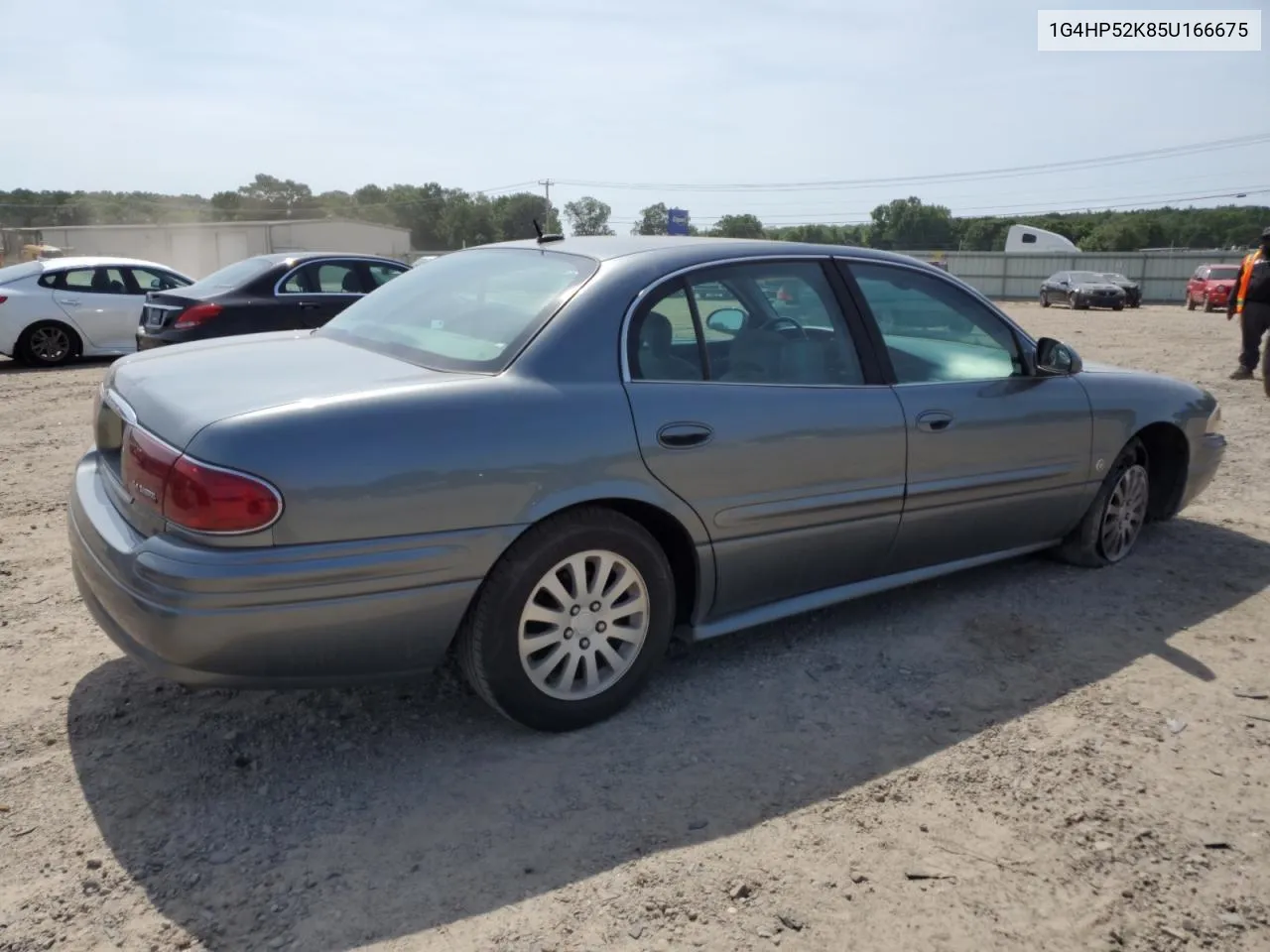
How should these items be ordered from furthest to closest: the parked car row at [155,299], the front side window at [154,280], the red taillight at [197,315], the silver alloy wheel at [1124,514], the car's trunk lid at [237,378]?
the front side window at [154,280], the parked car row at [155,299], the red taillight at [197,315], the silver alloy wheel at [1124,514], the car's trunk lid at [237,378]

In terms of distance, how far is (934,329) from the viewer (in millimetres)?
4188

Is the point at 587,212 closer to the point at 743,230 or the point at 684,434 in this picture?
the point at 743,230

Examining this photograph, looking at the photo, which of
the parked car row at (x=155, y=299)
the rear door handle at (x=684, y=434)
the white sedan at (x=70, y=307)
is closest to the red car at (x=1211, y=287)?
the parked car row at (x=155, y=299)

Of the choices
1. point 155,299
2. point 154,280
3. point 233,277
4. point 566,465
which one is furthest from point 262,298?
point 566,465

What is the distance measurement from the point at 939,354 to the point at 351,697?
2.61 m

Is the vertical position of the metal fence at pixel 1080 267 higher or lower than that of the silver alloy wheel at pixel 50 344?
higher

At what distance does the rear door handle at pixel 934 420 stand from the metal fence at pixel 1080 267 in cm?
4075

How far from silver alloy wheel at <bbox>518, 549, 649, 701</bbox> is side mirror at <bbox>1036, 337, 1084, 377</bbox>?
85.1 inches

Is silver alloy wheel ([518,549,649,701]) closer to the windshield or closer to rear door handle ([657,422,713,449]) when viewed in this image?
rear door handle ([657,422,713,449])

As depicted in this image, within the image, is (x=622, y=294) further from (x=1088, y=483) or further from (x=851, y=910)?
(x=1088, y=483)

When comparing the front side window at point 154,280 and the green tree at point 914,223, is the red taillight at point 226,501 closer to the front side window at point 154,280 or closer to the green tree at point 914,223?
the front side window at point 154,280

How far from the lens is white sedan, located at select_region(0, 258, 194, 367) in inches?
465

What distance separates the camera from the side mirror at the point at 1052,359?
4.30 meters

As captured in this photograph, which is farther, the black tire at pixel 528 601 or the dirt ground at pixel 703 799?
the black tire at pixel 528 601
